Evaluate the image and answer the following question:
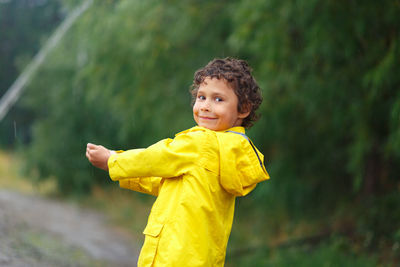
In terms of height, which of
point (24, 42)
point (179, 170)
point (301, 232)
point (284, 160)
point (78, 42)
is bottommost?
point (179, 170)

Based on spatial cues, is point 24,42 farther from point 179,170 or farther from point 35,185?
point 179,170

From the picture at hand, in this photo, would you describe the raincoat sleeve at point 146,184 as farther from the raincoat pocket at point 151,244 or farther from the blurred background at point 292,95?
the blurred background at point 292,95

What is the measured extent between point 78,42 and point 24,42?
45.1 feet

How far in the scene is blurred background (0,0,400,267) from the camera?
13.8 ft

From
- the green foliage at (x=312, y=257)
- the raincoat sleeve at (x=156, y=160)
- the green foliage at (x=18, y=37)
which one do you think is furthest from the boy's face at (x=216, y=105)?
the green foliage at (x=18, y=37)

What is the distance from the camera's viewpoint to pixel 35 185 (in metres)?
11.7

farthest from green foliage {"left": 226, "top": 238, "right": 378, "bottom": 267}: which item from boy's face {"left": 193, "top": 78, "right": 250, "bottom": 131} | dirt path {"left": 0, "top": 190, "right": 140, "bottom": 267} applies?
boy's face {"left": 193, "top": 78, "right": 250, "bottom": 131}

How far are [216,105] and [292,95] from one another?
3.27 meters

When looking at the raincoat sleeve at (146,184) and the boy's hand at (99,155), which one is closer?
the boy's hand at (99,155)

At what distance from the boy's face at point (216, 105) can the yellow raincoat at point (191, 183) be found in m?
0.06

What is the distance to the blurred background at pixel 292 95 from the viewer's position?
4211mm

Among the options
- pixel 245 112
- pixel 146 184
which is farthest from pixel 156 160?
pixel 245 112

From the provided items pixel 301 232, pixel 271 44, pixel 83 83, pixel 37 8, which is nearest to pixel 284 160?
pixel 301 232

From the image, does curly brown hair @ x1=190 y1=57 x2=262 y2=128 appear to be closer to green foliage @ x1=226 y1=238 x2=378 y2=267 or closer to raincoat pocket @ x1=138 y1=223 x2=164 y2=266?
raincoat pocket @ x1=138 y1=223 x2=164 y2=266
